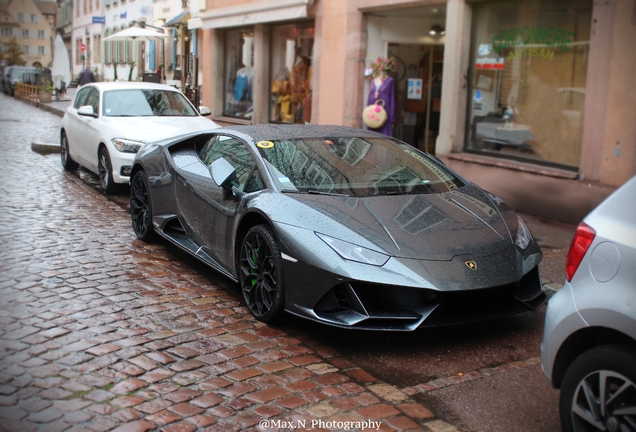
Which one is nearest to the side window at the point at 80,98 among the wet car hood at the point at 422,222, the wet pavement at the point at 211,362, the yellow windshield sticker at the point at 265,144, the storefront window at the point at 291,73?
the storefront window at the point at 291,73

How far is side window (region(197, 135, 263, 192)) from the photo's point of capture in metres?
5.53

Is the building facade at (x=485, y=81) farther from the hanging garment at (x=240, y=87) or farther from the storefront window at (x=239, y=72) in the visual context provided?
the hanging garment at (x=240, y=87)

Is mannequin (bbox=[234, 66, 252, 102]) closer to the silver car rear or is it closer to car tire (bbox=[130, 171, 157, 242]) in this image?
car tire (bbox=[130, 171, 157, 242])

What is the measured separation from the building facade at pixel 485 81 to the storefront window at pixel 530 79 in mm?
18

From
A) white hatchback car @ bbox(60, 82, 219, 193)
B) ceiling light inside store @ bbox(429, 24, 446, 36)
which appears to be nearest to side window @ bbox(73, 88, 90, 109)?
white hatchback car @ bbox(60, 82, 219, 193)

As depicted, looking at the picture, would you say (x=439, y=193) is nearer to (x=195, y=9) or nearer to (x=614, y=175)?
(x=614, y=175)

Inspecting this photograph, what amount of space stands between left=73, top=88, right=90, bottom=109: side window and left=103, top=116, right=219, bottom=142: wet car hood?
165 cm

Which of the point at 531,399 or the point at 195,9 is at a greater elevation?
the point at 195,9

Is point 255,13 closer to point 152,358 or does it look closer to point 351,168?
point 351,168

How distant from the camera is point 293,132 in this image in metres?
6.11

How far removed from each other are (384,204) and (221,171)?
1407mm

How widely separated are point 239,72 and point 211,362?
52.4 feet

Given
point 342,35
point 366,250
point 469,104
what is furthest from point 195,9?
point 366,250

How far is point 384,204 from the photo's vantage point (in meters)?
5.08
